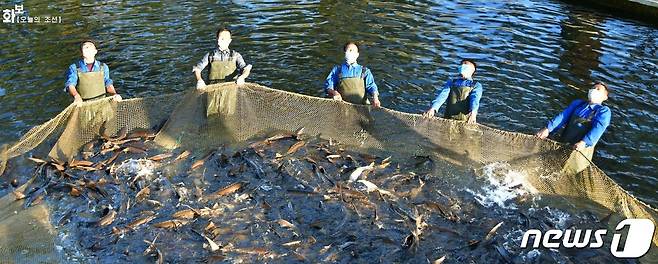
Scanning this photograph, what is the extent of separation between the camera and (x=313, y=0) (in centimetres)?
2009

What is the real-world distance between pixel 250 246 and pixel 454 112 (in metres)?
4.41

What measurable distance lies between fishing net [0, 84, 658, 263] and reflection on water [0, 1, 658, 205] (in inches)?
90.4

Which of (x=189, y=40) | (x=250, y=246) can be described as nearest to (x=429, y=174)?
(x=250, y=246)

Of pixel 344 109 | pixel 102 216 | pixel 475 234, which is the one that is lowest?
pixel 102 216

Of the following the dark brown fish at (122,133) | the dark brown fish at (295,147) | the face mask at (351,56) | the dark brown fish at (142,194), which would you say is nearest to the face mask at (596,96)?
the face mask at (351,56)

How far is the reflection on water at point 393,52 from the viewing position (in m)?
11.7

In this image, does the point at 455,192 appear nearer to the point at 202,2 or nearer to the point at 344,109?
the point at 344,109

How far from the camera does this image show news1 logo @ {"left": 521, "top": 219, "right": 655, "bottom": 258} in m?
6.68

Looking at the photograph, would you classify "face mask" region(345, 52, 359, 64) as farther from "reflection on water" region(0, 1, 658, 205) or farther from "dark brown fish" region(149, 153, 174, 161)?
"dark brown fish" region(149, 153, 174, 161)

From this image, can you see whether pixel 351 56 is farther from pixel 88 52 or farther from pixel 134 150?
pixel 88 52

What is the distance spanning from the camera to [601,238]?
23.3ft

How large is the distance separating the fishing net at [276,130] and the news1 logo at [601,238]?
0.62 ft

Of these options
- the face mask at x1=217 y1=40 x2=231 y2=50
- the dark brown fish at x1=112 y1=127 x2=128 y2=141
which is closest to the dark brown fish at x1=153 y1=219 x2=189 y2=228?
the dark brown fish at x1=112 y1=127 x2=128 y2=141

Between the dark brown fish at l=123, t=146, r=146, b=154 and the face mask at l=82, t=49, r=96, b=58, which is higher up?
the face mask at l=82, t=49, r=96, b=58
